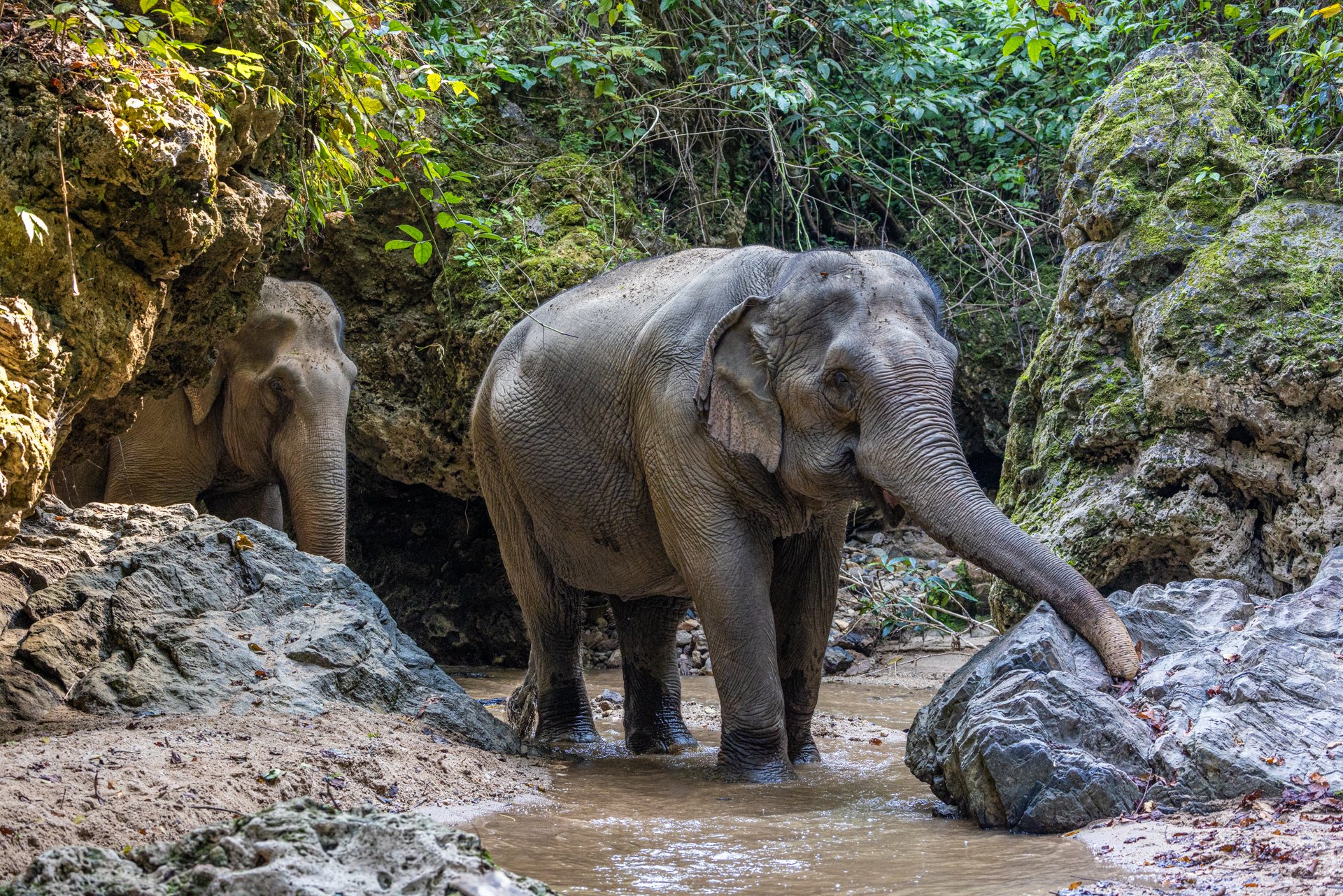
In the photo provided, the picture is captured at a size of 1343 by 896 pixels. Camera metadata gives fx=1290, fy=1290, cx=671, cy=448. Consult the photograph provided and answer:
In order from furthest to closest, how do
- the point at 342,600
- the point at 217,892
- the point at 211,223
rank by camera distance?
1. the point at 342,600
2. the point at 211,223
3. the point at 217,892

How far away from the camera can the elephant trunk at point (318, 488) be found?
911 cm

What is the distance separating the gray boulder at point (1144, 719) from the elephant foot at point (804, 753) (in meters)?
1.62

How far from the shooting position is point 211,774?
14.3ft

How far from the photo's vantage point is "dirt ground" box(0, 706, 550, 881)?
379 cm

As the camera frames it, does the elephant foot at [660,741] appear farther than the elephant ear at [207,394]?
No

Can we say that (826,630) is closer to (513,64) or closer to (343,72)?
(343,72)

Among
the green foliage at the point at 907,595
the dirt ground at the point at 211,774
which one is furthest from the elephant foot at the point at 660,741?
the green foliage at the point at 907,595

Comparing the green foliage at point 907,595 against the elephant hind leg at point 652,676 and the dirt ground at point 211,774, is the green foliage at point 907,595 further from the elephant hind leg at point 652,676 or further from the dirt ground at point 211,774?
the dirt ground at point 211,774

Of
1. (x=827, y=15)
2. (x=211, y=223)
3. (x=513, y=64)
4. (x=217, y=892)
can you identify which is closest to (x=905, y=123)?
(x=827, y=15)

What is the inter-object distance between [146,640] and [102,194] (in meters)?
2.14

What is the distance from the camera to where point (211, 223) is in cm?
455

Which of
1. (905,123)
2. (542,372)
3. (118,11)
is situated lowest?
(542,372)

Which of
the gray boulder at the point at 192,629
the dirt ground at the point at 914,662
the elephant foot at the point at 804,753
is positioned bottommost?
the dirt ground at the point at 914,662

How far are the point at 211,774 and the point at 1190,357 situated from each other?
485 centimetres
